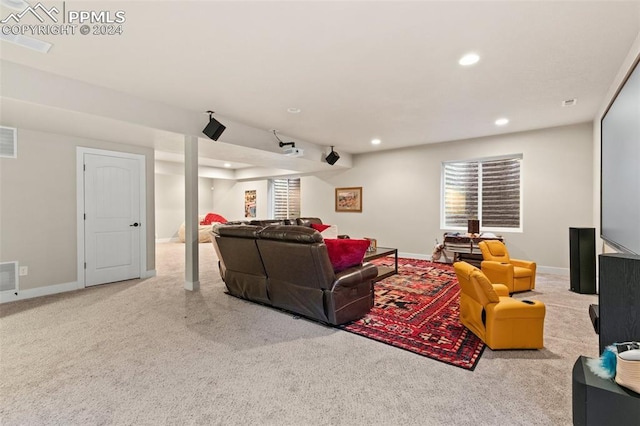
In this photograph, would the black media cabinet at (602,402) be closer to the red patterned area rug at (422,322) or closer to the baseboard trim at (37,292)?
the red patterned area rug at (422,322)

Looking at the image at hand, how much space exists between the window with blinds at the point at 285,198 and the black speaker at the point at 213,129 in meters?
5.00

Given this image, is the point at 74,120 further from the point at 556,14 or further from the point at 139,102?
the point at 556,14

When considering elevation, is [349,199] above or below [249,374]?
above

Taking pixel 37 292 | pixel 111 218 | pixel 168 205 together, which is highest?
pixel 168 205

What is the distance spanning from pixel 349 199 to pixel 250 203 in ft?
13.2

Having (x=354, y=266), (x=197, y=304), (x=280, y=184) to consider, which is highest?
(x=280, y=184)

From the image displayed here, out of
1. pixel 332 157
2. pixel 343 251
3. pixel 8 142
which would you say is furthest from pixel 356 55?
pixel 8 142

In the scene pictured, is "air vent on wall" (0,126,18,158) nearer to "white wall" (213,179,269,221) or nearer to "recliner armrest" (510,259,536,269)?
"white wall" (213,179,269,221)

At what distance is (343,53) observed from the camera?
8.77ft

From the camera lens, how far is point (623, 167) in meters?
2.52

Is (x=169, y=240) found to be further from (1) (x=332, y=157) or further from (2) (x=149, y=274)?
(1) (x=332, y=157)

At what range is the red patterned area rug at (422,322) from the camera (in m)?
2.50

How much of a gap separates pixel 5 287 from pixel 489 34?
20.0ft

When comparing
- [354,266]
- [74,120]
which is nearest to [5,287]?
[74,120]
